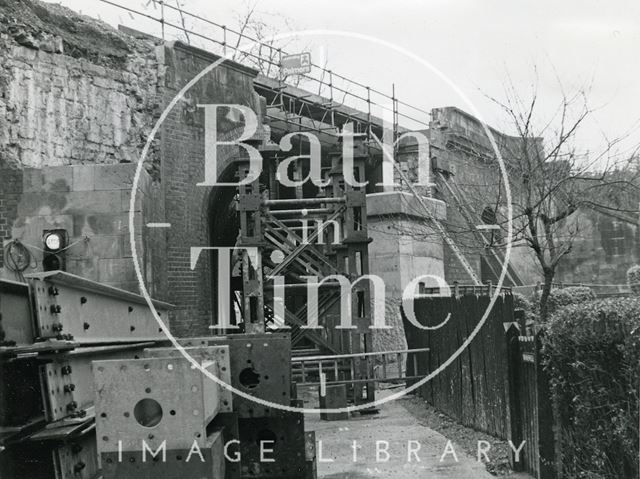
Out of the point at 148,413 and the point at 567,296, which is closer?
the point at 148,413

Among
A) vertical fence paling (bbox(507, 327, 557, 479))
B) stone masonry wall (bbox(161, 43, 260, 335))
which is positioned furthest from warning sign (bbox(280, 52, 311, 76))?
vertical fence paling (bbox(507, 327, 557, 479))

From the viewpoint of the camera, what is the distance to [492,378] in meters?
8.62

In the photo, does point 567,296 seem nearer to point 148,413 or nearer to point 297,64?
point 297,64

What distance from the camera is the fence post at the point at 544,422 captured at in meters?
6.57

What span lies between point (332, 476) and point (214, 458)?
12.2 feet

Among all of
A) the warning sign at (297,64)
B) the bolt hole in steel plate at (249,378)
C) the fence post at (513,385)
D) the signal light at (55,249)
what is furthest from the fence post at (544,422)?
the warning sign at (297,64)

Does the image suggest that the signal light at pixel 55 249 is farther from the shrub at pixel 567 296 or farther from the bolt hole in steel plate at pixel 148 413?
the shrub at pixel 567 296

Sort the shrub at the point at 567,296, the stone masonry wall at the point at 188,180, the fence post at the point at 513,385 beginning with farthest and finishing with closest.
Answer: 1. the stone masonry wall at the point at 188,180
2. the shrub at the point at 567,296
3. the fence post at the point at 513,385

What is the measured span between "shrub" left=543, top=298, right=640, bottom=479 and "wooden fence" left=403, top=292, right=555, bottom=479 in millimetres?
457

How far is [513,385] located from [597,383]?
2205mm

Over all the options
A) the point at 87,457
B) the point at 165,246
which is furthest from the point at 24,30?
the point at 87,457

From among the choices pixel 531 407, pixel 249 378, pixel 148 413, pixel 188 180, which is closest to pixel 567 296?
pixel 188 180

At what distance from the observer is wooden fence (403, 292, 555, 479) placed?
6.75 meters

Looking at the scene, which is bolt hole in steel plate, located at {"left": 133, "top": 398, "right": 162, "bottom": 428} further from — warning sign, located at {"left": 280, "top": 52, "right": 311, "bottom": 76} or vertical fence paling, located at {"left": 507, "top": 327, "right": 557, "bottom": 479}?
warning sign, located at {"left": 280, "top": 52, "right": 311, "bottom": 76}
